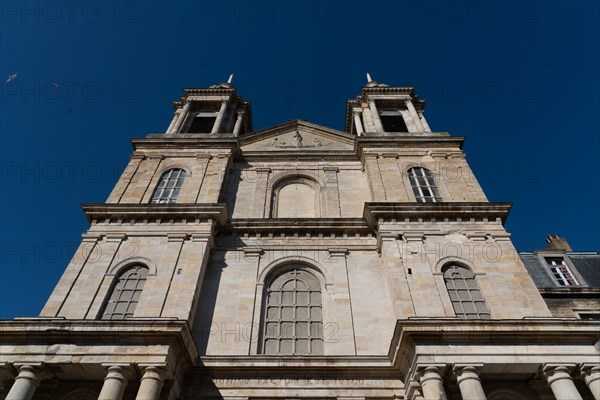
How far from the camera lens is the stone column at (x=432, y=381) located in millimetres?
10086

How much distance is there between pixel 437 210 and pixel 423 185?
273 cm

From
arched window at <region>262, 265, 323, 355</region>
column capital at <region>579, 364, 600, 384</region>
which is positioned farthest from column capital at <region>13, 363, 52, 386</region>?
column capital at <region>579, 364, 600, 384</region>

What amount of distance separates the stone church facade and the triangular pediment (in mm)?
531

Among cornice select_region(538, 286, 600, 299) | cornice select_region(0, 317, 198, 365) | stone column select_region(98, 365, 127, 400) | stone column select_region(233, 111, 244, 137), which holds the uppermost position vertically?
stone column select_region(233, 111, 244, 137)

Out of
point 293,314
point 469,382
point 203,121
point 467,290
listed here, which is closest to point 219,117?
point 203,121

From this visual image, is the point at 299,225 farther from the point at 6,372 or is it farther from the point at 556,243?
the point at 556,243

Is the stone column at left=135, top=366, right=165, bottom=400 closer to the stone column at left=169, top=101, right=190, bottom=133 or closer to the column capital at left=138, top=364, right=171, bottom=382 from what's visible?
the column capital at left=138, top=364, right=171, bottom=382

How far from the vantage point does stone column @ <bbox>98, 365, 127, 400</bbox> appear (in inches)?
395

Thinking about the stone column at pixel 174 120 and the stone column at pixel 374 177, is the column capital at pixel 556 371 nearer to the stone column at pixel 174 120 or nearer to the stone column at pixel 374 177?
the stone column at pixel 374 177

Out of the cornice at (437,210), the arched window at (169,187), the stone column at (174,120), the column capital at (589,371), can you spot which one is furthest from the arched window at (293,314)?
the stone column at (174,120)

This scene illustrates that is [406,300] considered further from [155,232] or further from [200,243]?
[155,232]

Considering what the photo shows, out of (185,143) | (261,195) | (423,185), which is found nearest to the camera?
(423,185)

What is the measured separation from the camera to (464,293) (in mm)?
13867

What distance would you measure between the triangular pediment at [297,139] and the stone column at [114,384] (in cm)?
1346
